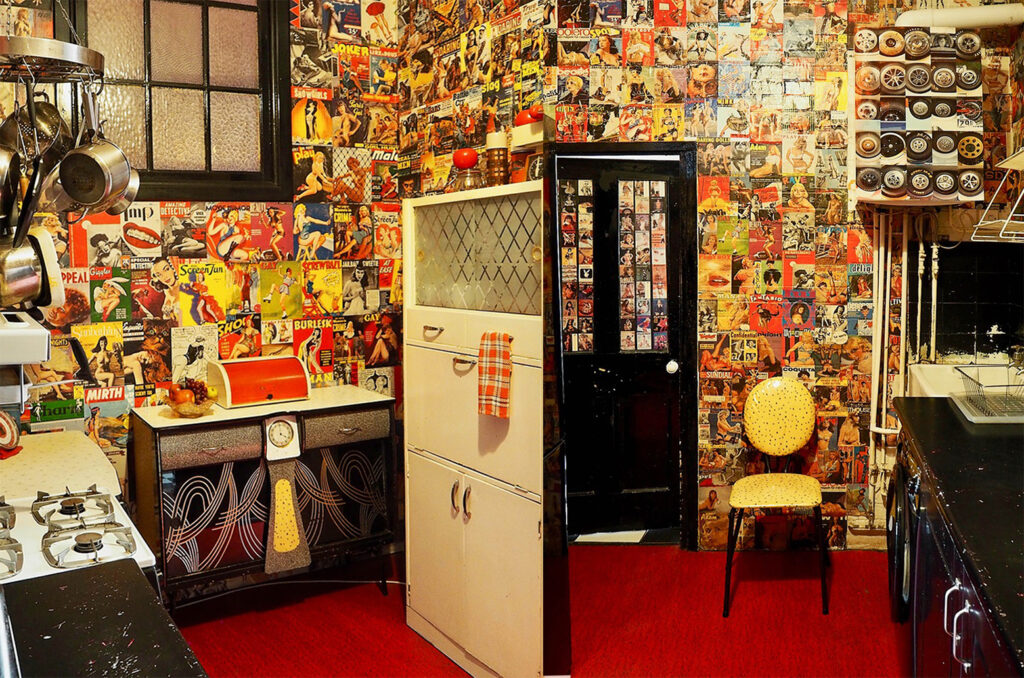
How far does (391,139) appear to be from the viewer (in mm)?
4273

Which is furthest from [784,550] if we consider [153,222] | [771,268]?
[153,222]

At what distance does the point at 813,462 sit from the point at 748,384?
50 centimetres

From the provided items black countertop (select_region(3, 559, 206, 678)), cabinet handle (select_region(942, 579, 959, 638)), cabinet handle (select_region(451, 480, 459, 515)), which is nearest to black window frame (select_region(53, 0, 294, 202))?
cabinet handle (select_region(451, 480, 459, 515))

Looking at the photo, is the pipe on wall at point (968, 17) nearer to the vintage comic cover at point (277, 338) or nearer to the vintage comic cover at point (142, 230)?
the vintage comic cover at point (277, 338)

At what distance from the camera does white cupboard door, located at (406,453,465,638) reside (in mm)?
3307

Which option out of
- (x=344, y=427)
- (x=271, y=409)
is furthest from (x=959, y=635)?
(x=271, y=409)

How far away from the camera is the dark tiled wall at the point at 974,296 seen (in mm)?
4109

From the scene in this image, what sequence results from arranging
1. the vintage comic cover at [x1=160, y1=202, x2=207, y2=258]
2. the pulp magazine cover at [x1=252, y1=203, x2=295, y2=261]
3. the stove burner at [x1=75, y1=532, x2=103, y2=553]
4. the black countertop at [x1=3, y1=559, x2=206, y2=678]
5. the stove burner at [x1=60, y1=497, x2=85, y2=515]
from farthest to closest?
the pulp magazine cover at [x1=252, y1=203, x2=295, y2=261], the vintage comic cover at [x1=160, y1=202, x2=207, y2=258], the stove burner at [x1=60, y1=497, x2=85, y2=515], the stove burner at [x1=75, y1=532, x2=103, y2=553], the black countertop at [x1=3, y1=559, x2=206, y2=678]

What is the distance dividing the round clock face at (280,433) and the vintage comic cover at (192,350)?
50cm

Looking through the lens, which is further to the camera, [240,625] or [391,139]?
[391,139]

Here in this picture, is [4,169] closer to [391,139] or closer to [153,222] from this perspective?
[153,222]

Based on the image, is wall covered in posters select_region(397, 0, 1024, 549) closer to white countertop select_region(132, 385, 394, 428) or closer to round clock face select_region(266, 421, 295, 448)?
white countertop select_region(132, 385, 394, 428)

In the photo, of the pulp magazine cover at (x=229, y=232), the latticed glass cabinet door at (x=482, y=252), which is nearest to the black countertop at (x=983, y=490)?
the latticed glass cabinet door at (x=482, y=252)

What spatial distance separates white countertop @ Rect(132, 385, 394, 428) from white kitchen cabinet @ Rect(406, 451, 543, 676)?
0.40 meters
